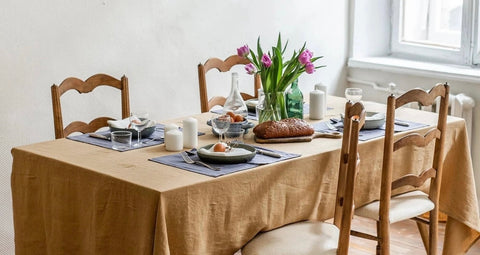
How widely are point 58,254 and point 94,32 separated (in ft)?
4.14

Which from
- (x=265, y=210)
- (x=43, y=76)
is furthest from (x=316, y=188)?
(x=43, y=76)

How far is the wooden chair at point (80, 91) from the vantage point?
3.13 meters

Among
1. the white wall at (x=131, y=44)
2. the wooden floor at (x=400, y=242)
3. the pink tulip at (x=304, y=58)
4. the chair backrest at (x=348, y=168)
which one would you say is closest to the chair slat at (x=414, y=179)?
the chair backrest at (x=348, y=168)

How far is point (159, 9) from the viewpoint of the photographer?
3.87 meters

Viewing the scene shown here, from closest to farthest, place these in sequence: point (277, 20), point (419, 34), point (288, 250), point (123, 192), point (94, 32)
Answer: point (123, 192), point (288, 250), point (94, 32), point (277, 20), point (419, 34)

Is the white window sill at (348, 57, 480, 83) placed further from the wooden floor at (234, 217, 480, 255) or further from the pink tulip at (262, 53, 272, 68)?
the pink tulip at (262, 53, 272, 68)

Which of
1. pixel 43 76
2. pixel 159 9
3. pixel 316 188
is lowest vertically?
pixel 316 188

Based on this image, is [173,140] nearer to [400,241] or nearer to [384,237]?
[384,237]

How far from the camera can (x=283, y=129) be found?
2.98 metres

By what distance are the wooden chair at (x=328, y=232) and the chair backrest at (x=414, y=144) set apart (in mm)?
142

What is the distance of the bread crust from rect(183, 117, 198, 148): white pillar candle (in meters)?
0.25

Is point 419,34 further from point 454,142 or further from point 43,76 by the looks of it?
point 43,76

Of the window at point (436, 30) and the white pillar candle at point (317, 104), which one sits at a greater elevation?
the window at point (436, 30)

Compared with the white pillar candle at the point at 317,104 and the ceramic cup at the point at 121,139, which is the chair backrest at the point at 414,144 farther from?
the ceramic cup at the point at 121,139
